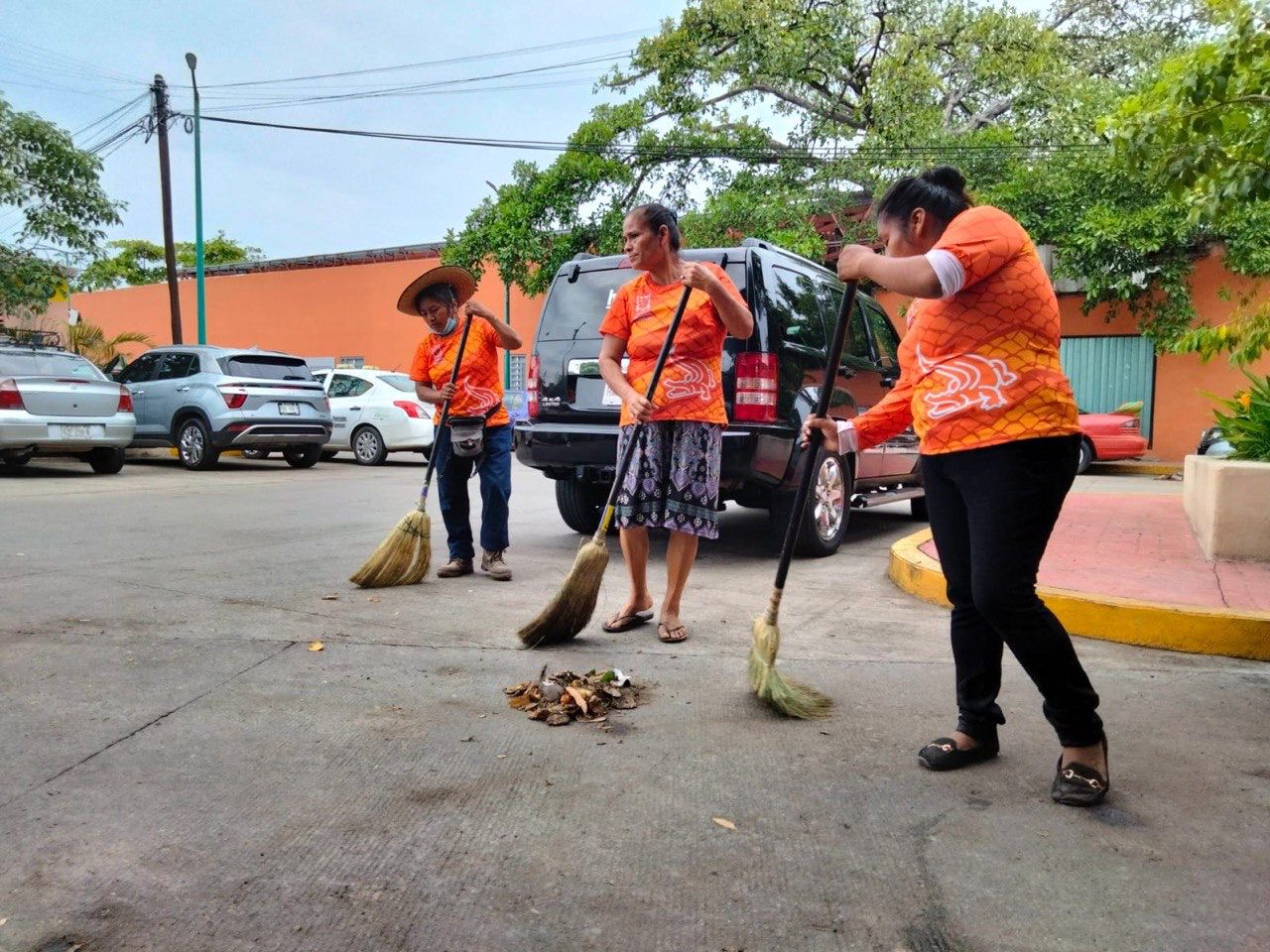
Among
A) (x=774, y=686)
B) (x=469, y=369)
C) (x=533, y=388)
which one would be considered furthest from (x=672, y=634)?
(x=533, y=388)

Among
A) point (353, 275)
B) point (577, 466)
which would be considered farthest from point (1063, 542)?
point (353, 275)

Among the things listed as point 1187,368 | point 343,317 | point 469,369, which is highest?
point 343,317

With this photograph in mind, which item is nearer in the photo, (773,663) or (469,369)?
(773,663)

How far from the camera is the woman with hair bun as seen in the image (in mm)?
2625

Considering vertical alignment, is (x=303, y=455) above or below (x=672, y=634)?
above

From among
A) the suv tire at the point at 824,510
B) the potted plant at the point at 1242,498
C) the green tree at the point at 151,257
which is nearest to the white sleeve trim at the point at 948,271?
the suv tire at the point at 824,510

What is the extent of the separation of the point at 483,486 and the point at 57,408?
8294mm

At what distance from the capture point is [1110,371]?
19328 millimetres

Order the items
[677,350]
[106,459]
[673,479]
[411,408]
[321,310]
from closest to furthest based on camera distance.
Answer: [677,350], [673,479], [106,459], [411,408], [321,310]

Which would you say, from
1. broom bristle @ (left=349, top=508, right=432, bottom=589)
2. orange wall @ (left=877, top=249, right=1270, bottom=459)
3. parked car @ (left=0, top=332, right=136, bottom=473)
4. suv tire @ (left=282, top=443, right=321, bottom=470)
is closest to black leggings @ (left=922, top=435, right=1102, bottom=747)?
broom bristle @ (left=349, top=508, right=432, bottom=589)

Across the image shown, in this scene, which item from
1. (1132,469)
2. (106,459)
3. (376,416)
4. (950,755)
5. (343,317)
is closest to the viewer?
(950,755)

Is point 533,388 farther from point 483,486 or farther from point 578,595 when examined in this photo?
point 578,595

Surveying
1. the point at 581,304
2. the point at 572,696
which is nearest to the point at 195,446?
the point at 581,304

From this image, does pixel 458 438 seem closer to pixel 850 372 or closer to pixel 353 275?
pixel 850 372
